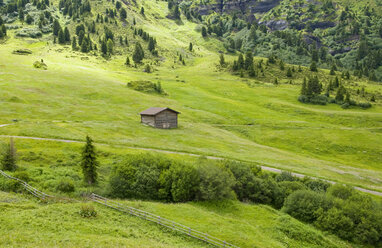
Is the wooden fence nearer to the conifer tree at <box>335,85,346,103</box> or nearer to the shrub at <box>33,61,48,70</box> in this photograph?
the shrub at <box>33,61,48,70</box>

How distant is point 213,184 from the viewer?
128 feet

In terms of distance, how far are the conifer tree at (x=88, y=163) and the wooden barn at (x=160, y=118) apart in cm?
4088

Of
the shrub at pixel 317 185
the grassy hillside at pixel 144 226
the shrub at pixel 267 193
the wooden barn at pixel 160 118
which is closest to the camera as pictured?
the grassy hillside at pixel 144 226

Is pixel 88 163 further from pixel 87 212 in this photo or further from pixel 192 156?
pixel 192 156

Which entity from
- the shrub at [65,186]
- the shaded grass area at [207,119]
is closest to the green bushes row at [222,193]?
the shrub at [65,186]

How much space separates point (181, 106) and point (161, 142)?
47573mm

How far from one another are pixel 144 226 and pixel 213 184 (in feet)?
46.9

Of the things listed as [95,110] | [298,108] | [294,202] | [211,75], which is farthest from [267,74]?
[294,202]

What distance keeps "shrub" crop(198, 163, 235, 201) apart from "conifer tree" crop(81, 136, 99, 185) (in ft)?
51.3

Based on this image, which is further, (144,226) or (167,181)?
(167,181)

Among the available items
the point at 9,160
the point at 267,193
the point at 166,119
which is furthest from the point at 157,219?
the point at 166,119

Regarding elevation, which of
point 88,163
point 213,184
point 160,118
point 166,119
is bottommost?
point 213,184

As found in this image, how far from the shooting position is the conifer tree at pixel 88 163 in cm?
3834

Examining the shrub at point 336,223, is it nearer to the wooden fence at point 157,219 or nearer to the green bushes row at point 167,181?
the green bushes row at point 167,181
